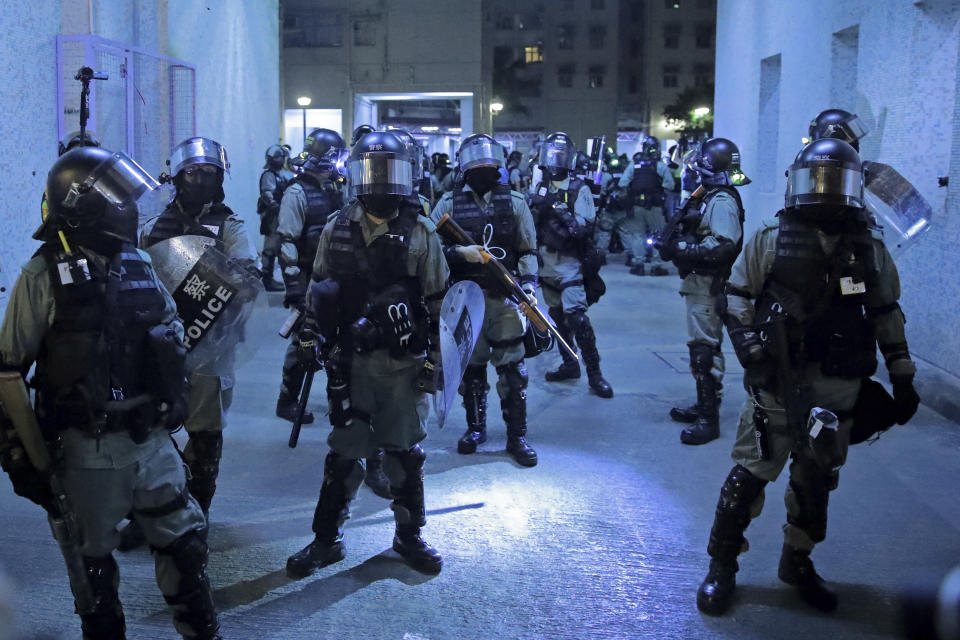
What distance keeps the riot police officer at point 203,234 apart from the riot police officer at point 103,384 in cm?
116

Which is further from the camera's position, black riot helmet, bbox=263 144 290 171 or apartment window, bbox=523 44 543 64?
apartment window, bbox=523 44 543 64

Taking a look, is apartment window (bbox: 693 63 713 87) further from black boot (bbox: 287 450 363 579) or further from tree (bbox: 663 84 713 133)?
black boot (bbox: 287 450 363 579)

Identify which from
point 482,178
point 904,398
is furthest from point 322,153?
point 904,398

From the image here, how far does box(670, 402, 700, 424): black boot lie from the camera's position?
6.64 metres

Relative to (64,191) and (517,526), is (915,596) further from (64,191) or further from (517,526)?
(517,526)

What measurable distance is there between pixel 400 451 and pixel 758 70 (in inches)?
417

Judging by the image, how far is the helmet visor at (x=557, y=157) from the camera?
8047 mm

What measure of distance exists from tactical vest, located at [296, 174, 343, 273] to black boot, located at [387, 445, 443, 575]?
320 centimetres

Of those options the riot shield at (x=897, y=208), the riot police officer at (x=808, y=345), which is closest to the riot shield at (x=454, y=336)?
the riot police officer at (x=808, y=345)

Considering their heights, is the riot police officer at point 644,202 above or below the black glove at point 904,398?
above

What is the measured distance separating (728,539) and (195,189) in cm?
312

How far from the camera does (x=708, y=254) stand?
595 cm

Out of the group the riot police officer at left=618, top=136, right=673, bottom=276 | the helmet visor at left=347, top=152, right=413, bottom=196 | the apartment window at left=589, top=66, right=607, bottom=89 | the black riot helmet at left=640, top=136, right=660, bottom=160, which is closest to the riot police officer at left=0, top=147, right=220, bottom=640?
the helmet visor at left=347, top=152, right=413, bottom=196

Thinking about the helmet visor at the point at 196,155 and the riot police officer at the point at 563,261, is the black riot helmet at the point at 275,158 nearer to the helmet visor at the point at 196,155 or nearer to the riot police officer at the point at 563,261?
the riot police officer at the point at 563,261
